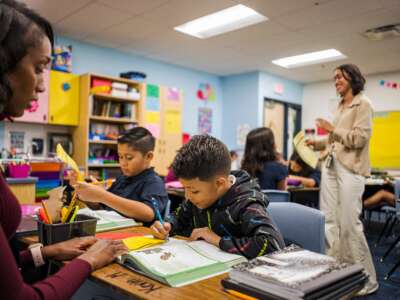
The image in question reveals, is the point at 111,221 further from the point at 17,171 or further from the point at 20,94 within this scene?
the point at 17,171

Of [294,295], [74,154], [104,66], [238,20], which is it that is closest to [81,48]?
[104,66]

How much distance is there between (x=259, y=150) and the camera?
2.78 meters

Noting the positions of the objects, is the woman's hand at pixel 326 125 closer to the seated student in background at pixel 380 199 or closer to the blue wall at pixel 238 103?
the seated student in background at pixel 380 199

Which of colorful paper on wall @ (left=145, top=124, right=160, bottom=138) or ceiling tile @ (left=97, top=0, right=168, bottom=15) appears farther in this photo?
colorful paper on wall @ (left=145, top=124, right=160, bottom=138)

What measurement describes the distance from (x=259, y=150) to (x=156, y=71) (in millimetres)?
3247

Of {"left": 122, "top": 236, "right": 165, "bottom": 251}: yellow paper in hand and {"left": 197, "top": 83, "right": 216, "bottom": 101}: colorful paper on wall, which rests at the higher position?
{"left": 197, "top": 83, "right": 216, "bottom": 101}: colorful paper on wall

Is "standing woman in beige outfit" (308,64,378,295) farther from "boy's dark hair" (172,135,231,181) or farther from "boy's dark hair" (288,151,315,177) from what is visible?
"boy's dark hair" (172,135,231,181)

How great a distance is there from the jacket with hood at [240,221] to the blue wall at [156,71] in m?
3.90

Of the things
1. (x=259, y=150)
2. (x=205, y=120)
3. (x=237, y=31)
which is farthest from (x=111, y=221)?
(x=205, y=120)

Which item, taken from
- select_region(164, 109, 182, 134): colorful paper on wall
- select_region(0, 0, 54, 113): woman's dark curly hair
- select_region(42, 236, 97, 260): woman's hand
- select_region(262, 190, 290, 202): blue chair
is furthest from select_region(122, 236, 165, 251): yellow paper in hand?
select_region(164, 109, 182, 134): colorful paper on wall

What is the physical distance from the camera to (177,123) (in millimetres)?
5391

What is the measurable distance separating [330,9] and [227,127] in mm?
3337

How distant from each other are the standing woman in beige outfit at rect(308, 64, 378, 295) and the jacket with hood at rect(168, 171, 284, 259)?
4.72 ft

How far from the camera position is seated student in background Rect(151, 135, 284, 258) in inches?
43.5
